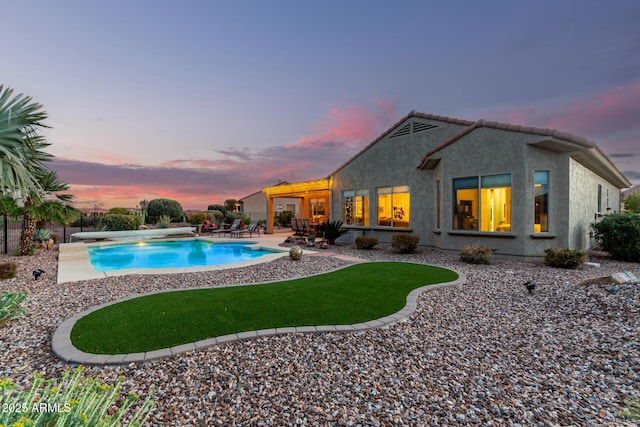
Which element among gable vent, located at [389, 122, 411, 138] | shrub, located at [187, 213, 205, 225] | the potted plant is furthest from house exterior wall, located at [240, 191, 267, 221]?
the potted plant

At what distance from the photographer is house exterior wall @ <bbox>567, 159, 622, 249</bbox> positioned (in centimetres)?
979

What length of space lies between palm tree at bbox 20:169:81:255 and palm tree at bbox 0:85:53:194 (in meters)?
5.58

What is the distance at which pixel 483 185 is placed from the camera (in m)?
10.4

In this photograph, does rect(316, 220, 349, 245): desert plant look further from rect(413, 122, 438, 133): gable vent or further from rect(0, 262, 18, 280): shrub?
rect(0, 262, 18, 280): shrub

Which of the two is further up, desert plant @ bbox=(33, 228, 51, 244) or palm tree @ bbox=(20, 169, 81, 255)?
palm tree @ bbox=(20, 169, 81, 255)

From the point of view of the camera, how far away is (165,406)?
8.51 ft

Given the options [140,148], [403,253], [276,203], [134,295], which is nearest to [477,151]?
[403,253]

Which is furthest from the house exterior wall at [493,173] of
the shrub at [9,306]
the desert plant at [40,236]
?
the desert plant at [40,236]

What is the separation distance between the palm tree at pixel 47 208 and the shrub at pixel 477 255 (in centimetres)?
1442

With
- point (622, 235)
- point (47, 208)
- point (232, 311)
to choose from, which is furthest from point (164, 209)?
point (622, 235)

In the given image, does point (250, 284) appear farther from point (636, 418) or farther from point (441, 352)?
point (636, 418)

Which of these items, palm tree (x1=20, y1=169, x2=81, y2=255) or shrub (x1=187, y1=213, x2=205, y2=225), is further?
shrub (x1=187, y1=213, x2=205, y2=225)

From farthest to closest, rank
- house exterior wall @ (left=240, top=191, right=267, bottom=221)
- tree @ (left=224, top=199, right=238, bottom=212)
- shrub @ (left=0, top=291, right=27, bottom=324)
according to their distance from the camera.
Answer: house exterior wall @ (left=240, top=191, right=267, bottom=221), tree @ (left=224, top=199, right=238, bottom=212), shrub @ (left=0, top=291, right=27, bottom=324)

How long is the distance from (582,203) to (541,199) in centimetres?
292
